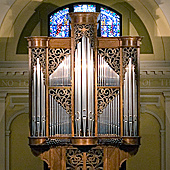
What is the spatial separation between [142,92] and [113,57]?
1.92 meters

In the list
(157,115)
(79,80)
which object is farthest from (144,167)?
(79,80)

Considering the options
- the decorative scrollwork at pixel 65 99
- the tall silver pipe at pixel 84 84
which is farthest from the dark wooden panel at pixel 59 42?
the decorative scrollwork at pixel 65 99

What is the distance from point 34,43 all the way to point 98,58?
1301 millimetres

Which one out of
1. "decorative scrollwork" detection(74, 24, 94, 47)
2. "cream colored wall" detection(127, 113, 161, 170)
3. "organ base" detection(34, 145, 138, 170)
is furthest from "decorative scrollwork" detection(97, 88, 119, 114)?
"cream colored wall" detection(127, 113, 161, 170)

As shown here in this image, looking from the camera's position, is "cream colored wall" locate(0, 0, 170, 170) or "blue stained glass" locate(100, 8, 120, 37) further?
"blue stained glass" locate(100, 8, 120, 37)

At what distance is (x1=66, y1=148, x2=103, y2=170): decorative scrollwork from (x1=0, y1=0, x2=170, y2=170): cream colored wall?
180 cm

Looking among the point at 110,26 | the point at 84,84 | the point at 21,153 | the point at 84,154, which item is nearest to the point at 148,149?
the point at 84,154

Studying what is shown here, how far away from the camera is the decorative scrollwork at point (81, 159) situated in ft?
37.9

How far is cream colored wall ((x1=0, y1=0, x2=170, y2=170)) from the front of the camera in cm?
1304

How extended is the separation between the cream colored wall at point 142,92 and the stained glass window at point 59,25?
700 millimetres

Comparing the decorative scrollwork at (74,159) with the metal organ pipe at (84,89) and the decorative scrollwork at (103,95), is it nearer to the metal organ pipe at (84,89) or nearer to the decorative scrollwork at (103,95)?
the metal organ pipe at (84,89)

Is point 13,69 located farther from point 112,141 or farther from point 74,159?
point 112,141

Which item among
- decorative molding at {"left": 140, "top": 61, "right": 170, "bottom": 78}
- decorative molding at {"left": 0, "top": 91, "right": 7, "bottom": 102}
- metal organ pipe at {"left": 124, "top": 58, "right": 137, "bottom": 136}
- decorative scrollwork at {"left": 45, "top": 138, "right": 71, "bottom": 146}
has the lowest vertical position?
decorative scrollwork at {"left": 45, "top": 138, "right": 71, "bottom": 146}

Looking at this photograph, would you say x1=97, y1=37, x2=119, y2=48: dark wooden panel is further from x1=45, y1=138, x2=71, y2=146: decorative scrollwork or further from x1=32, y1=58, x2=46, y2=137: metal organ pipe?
x1=45, y1=138, x2=71, y2=146: decorative scrollwork
